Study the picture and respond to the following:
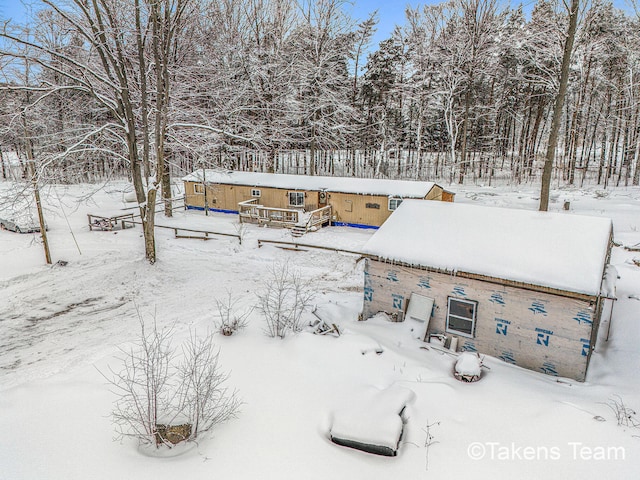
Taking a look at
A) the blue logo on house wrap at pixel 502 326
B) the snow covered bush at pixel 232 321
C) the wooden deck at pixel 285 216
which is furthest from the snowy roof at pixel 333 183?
the blue logo on house wrap at pixel 502 326

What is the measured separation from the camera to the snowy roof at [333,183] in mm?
20328

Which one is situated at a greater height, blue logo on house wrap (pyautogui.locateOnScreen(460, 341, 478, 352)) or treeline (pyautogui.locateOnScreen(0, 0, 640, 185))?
treeline (pyautogui.locateOnScreen(0, 0, 640, 185))

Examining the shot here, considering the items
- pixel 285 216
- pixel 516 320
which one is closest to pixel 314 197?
pixel 285 216

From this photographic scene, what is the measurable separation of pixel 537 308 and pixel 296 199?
16221 mm

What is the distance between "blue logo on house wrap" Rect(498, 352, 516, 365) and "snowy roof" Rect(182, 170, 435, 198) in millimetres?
11603

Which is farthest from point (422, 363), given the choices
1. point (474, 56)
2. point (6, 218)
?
point (474, 56)

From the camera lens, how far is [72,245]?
17.5m

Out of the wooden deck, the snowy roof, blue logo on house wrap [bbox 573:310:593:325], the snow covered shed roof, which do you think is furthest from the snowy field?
the snowy roof

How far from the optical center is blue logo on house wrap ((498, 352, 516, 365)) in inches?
349

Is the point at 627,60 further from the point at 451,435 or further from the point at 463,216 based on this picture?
the point at 451,435

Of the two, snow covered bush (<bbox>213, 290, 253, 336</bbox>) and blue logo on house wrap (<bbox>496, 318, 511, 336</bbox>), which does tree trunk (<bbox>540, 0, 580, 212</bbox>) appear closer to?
blue logo on house wrap (<bbox>496, 318, 511, 336</bbox>)

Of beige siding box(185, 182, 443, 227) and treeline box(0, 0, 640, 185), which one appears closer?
treeline box(0, 0, 640, 185)

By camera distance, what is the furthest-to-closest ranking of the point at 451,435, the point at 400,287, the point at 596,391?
the point at 400,287 < the point at 596,391 < the point at 451,435

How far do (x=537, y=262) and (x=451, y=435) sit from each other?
15.5 ft
